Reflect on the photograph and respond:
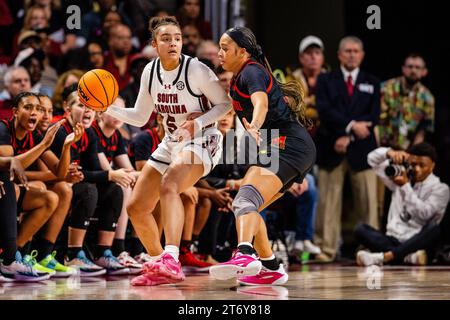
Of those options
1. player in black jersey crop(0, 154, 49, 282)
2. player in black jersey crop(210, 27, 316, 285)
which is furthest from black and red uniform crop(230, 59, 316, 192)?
player in black jersey crop(0, 154, 49, 282)

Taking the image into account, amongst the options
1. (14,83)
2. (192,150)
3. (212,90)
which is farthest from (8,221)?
(14,83)

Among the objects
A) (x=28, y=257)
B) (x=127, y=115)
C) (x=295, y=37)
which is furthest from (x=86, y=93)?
(x=295, y=37)

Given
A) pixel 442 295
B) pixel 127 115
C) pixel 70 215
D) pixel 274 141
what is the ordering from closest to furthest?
pixel 442 295 < pixel 274 141 < pixel 127 115 < pixel 70 215

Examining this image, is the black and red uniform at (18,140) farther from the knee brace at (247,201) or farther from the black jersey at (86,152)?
the knee brace at (247,201)

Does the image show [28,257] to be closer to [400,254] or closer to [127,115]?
[127,115]

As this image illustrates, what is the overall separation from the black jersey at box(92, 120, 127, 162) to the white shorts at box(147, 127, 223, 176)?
151 centimetres

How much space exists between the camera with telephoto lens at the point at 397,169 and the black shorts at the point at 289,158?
269 cm

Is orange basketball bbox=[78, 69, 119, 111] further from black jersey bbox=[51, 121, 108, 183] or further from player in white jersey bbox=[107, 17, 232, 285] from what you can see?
black jersey bbox=[51, 121, 108, 183]

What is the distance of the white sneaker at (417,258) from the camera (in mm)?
7285

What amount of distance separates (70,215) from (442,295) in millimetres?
3043

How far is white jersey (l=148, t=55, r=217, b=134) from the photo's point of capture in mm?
5230

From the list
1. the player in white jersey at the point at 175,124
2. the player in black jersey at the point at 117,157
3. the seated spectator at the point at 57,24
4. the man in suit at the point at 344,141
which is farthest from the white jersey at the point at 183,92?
the seated spectator at the point at 57,24

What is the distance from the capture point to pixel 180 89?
206 inches

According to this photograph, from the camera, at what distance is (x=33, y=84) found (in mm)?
7750
